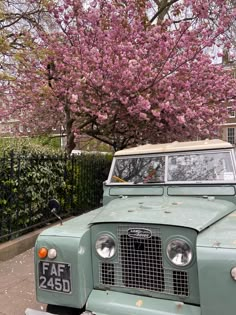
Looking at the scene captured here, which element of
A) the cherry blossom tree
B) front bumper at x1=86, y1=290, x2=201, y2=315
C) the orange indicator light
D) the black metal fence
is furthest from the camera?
the cherry blossom tree

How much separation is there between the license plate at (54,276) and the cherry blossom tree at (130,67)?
6146mm

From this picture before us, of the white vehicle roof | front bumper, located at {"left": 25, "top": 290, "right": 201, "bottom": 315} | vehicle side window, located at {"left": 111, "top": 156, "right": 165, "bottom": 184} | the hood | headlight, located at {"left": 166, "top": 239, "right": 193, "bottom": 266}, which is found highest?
the white vehicle roof

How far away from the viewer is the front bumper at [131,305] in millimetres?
2705

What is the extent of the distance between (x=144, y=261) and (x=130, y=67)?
6541 millimetres

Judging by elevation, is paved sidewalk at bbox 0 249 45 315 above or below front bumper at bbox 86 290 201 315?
below

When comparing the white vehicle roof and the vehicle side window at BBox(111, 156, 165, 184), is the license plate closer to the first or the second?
the vehicle side window at BBox(111, 156, 165, 184)

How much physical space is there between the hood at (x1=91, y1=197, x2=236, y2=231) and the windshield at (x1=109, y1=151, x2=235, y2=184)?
36 cm

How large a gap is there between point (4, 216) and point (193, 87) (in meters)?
6.77

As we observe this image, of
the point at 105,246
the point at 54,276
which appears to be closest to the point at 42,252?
the point at 54,276

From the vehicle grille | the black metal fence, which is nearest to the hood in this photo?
the vehicle grille

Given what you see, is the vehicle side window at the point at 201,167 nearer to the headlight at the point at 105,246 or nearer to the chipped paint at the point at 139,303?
the headlight at the point at 105,246

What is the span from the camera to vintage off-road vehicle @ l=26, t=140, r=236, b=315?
8.28ft

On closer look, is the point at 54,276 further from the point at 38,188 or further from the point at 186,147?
the point at 38,188

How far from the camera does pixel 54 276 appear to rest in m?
3.07
